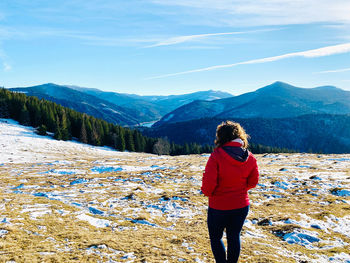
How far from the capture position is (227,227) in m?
5.41

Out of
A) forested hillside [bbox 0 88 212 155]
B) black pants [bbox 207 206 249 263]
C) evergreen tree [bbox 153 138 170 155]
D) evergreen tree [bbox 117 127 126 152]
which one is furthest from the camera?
evergreen tree [bbox 153 138 170 155]

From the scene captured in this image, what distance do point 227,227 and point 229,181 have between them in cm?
122

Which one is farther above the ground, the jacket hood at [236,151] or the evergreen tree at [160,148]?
the jacket hood at [236,151]

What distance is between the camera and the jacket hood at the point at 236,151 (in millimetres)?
5016

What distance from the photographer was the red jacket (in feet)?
16.4

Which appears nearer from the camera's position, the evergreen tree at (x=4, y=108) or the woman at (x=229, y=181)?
the woman at (x=229, y=181)

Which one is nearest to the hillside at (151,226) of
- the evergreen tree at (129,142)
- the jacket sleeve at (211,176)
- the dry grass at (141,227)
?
the dry grass at (141,227)

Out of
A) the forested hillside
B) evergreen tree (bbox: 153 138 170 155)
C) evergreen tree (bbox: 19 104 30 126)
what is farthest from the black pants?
evergreen tree (bbox: 153 138 170 155)

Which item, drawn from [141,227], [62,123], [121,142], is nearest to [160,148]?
Answer: [121,142]

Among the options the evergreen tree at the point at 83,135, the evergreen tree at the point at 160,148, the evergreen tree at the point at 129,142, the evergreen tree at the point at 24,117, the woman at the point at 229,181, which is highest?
the evergreen tree at the point at 24,117

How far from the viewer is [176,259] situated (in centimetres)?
703

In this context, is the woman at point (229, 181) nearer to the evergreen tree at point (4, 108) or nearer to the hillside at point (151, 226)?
the hillside at point (151, 226)

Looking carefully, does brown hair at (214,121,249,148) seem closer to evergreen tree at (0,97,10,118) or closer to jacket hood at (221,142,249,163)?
jacket hood at (221,142,249,163)

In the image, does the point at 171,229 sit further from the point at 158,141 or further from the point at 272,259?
the point at 158,141
